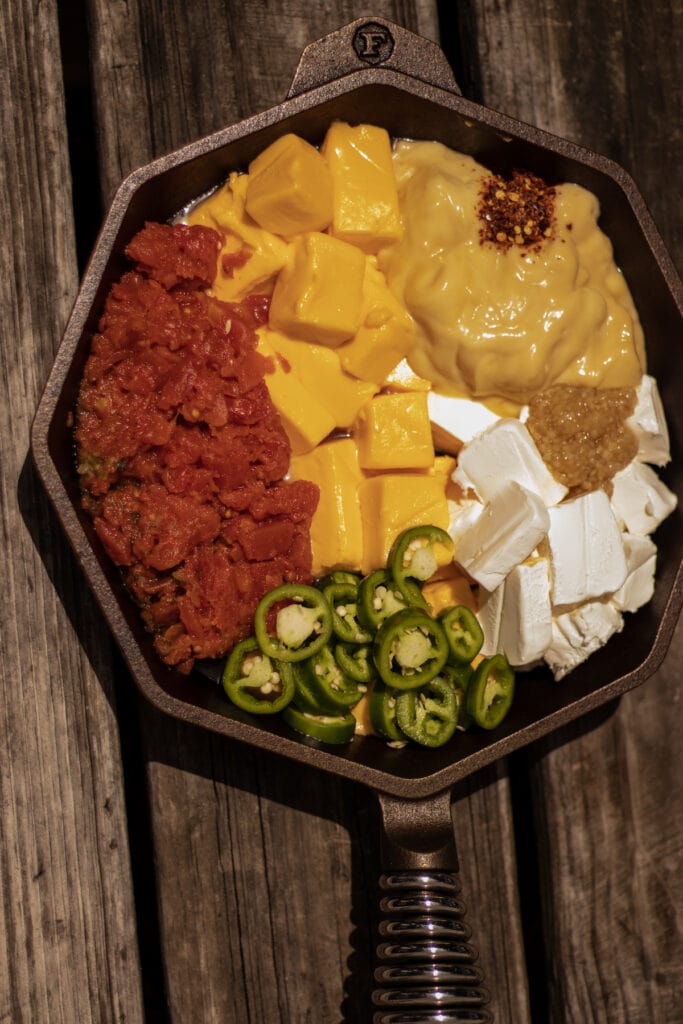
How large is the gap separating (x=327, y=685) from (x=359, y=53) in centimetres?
162

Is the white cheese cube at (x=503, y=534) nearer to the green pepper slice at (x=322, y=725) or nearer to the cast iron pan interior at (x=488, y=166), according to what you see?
the cast iron pan interior at (x=488, y=166)

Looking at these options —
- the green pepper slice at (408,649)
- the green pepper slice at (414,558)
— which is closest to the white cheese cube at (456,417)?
the green pepper slice at (414,558)

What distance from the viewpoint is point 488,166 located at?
2635 millimetres

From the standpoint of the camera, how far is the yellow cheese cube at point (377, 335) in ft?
8.02

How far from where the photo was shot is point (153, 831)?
266cm

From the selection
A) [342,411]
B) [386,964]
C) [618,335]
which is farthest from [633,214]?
[386,964]

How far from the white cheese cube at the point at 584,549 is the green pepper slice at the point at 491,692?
0.24 meters

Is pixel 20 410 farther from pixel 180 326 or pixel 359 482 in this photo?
pixel 359 482

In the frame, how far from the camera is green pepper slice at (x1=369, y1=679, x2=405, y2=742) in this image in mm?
2453

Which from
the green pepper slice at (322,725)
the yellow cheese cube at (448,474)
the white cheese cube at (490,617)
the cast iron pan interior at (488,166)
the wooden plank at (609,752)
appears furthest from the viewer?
the wooden plank at (609,752)

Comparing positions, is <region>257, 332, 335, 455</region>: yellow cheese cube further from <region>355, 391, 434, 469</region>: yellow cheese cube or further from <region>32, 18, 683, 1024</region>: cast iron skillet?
<region>32, 18, 683, 1024</region>: cast iron skillet

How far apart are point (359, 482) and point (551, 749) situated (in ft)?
3.40

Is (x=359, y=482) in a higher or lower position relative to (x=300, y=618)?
higher

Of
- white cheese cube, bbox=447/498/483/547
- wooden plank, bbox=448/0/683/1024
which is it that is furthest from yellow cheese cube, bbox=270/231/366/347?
wooden plank, bbox=448/0/683/1024
